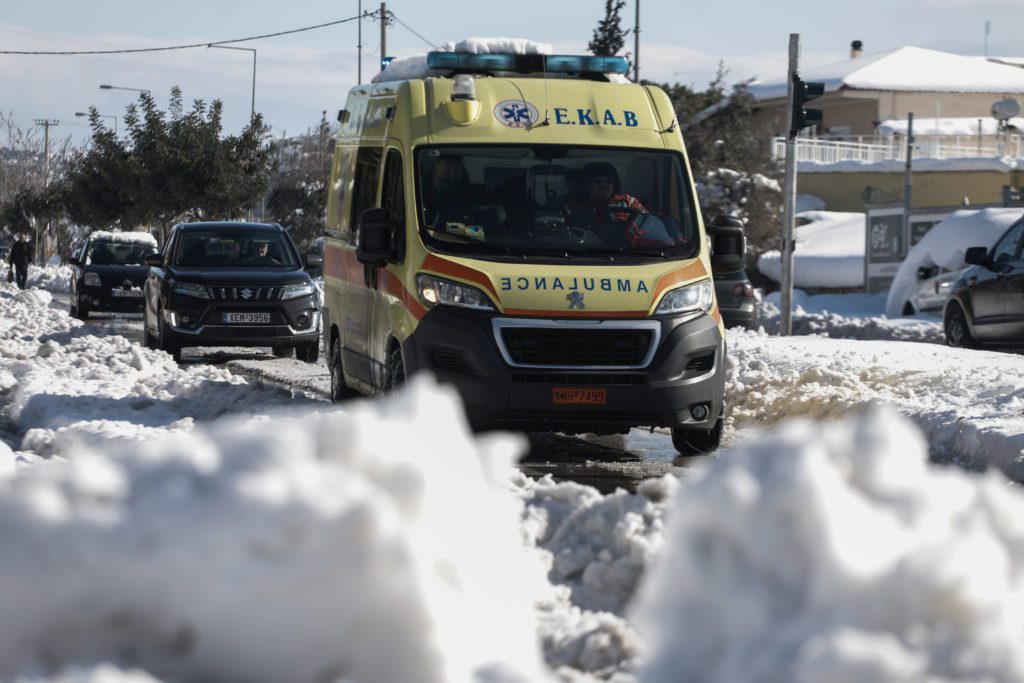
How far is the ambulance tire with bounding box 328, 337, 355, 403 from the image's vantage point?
13.1 meters

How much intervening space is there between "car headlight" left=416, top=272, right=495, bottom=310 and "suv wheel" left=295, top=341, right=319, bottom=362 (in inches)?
A: 365

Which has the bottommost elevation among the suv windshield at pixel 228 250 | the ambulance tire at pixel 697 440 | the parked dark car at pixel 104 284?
the parked dark car at pixel 104 284

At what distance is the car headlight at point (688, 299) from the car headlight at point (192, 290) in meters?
9.63

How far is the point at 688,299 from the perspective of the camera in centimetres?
1044

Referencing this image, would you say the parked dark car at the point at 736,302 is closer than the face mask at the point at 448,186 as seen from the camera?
No

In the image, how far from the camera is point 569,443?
12.3 metres

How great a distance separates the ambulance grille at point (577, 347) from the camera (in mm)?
10164

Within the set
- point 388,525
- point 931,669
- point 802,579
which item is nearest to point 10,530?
A: point 388,525

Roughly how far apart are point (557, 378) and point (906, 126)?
2398 inches

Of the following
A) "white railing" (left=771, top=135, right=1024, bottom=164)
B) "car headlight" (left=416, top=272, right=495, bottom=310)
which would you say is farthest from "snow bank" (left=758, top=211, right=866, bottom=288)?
"car headlight" (left=416, top=272, right=495, bottom=310)

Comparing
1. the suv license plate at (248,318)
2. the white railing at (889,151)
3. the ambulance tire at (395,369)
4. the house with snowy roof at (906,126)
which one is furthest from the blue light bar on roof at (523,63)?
the white railing at (889,151)

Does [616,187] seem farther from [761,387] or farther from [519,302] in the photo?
[761,387]

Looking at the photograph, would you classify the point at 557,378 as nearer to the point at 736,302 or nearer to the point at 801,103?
the point at 801,103

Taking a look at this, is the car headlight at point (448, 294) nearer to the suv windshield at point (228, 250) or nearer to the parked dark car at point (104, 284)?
the suv windshield at point (228, 250)
